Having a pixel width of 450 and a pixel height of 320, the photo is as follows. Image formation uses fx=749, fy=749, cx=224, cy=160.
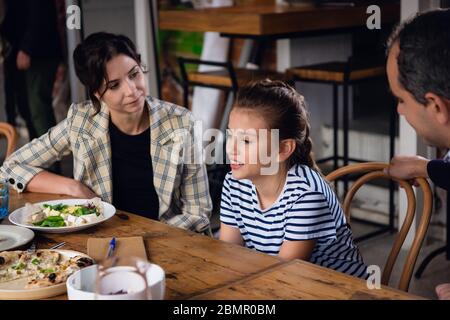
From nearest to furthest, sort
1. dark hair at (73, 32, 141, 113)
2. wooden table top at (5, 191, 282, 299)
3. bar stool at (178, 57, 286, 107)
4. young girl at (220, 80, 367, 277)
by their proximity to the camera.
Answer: wooden table top at (5, 191, 282, 299)
young girl at (220, 80, 367, 277)
dark hair at (73, 32, 141, 113)
bar stool at (178, 57, 286, 107)

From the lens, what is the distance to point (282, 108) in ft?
6.12

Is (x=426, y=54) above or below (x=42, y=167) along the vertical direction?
above

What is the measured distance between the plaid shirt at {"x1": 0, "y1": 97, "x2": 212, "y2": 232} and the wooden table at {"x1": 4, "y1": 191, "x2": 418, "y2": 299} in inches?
18.3

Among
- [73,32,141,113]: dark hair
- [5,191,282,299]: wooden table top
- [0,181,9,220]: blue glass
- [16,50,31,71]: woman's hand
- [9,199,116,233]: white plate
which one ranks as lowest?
[5,191,282,299]: wooden table top

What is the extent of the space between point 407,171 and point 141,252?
2.32 ft

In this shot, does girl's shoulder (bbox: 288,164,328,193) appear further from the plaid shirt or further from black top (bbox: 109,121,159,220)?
black top (bbox: 109,121,159,220)

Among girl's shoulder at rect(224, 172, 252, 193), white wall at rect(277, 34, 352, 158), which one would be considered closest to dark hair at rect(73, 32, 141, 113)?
girl's shoulder at rect(224, 172, 252, 193)

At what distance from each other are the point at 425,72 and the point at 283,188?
539 millimetres

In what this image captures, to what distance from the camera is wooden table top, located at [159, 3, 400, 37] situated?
3.41 meters

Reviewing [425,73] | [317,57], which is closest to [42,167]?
[425,73]

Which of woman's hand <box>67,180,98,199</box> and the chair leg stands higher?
woman's hand <box>67,180,98,199</box>

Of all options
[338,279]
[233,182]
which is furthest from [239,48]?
[338,279]

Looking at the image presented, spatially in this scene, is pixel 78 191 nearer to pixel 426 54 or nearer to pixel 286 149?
pixel 286 149

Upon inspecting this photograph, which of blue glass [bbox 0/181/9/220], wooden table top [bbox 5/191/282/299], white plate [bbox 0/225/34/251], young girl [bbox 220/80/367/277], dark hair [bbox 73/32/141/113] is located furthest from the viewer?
dark hair [bbox 73/32/141/113]
